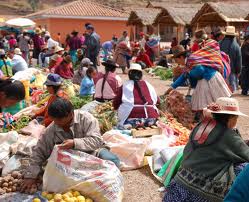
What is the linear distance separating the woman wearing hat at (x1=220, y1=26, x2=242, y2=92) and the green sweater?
6473 mm

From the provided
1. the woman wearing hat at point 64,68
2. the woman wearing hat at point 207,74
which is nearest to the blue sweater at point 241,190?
the woman wearing hat at point 207,74

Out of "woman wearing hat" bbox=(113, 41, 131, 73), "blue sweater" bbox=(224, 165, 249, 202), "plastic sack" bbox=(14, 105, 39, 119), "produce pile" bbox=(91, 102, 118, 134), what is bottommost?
"woman wearing hat" bbox=(113, 41, 131, 73)

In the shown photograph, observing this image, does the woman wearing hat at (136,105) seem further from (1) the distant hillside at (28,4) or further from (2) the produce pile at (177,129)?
(1) the distant hillside at (28,4)

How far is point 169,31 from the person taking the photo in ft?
121

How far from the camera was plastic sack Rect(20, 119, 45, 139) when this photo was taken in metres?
6.05

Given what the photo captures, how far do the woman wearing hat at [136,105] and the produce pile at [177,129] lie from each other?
37 centimetres

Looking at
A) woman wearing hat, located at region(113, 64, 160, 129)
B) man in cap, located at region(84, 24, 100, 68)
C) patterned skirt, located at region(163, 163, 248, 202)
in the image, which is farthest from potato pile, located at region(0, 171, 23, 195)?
man in cap, located at region(84, 24, 100, 68)

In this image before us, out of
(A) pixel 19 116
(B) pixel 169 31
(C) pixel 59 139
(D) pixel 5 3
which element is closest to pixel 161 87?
(A) pixel 19 116

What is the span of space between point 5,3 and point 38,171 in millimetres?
68495

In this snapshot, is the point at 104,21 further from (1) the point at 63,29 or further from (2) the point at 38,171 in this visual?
(2) the point at 38,171

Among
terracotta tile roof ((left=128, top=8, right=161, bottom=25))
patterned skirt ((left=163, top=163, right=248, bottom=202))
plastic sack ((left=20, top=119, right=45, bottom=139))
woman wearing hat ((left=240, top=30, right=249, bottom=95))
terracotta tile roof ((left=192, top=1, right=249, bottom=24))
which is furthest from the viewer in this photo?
terracotta tile roof ((left=128, top=8, right=161, bottom=25))

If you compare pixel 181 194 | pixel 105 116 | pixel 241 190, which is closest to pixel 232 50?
pixel 105 116

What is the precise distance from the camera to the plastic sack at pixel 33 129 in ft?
19.9

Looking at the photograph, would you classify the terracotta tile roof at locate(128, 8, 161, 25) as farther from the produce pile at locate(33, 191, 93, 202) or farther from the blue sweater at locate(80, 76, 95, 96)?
the produce pile at locate(33, 191, 93, 202)
